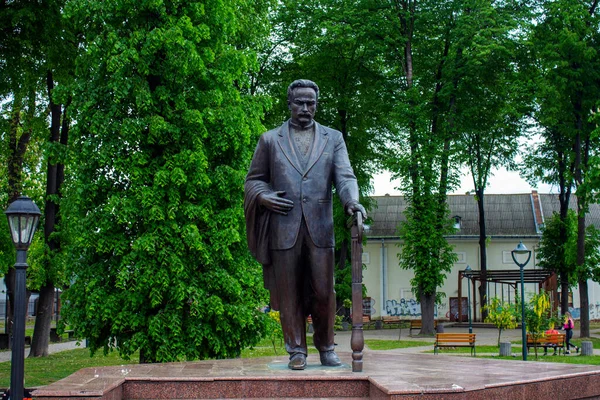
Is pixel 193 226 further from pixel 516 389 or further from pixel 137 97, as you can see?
pixel 516 389

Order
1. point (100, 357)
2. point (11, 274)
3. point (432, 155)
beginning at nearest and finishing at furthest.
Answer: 1. point (100, 357)
2. point (11, 274)
3. point (432, 155)

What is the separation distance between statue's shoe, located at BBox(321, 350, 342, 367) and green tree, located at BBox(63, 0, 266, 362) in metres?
7.49

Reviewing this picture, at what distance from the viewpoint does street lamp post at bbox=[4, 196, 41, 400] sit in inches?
321

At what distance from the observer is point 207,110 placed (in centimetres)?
1519

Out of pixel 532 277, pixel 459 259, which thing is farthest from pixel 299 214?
pixel 459 259

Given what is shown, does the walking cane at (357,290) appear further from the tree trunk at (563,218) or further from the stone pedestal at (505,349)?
the tree trunk at (563,218)

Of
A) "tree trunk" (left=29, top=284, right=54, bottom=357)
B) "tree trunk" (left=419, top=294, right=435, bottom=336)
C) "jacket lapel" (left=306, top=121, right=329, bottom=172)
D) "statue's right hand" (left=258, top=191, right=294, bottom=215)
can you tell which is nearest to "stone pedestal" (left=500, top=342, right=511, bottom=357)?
"tree trunk" (left=419, top=294, right=435, bottom=336)

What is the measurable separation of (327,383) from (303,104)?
2.72m

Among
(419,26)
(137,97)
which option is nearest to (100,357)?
(137,97)

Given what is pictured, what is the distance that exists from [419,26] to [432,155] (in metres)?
5.34

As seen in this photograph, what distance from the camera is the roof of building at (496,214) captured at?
46.8 m

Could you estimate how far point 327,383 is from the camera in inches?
252

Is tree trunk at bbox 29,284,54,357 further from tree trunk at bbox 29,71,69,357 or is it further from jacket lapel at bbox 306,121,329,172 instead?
jacket lapel at bbox 306,121,329,172

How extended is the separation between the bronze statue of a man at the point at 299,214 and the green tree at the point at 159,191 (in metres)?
7.46
